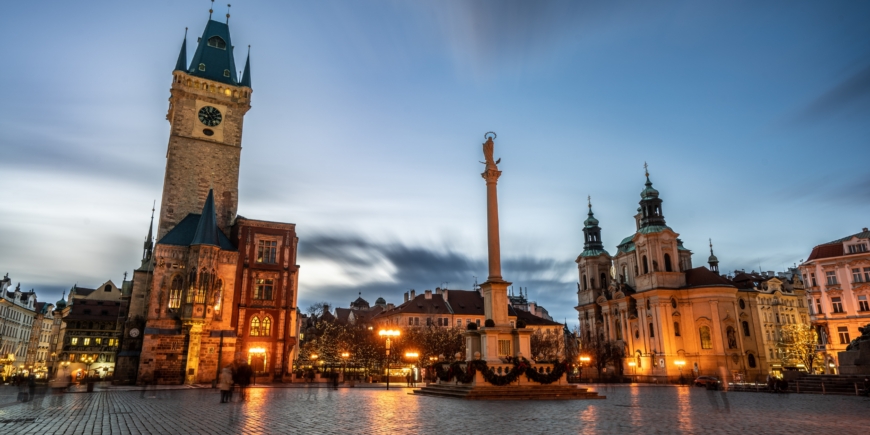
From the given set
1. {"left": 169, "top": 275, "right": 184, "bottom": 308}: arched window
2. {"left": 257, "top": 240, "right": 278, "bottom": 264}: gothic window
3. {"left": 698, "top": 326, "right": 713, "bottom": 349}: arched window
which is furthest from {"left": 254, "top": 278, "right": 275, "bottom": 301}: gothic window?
{"left": 698, "top": 326, "right": 713, "bottom": 349}: arched window

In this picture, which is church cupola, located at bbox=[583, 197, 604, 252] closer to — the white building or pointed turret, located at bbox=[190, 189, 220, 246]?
pointed turret, located at bbox=[190, 189, 220, 246]

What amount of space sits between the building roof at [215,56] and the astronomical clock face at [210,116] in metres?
3.40

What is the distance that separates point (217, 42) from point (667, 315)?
63321mm

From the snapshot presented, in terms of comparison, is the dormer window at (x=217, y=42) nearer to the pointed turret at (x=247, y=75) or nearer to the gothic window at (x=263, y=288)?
the pointed turret at (x=247, y=75)

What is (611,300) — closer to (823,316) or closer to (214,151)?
(823,316)

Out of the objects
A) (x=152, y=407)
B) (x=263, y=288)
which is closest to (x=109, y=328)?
(x=263, y=288)

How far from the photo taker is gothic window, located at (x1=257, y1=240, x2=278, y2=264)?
48.9 meters

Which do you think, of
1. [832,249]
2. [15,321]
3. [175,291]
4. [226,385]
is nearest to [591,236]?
[832,249]

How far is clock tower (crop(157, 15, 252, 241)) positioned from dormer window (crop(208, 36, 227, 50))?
0.12 m

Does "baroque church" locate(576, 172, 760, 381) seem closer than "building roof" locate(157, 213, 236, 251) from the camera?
No

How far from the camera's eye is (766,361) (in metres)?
70.1

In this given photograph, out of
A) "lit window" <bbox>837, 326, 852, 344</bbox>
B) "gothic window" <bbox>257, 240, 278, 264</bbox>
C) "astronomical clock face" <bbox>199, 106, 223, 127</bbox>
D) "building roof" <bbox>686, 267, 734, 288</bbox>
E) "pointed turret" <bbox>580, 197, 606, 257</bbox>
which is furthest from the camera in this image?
"pointed turret" <bbox>580, 197, 606, 257</bbox>

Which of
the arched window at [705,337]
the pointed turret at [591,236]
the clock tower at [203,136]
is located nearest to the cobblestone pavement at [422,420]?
the clock tower at [203,136]

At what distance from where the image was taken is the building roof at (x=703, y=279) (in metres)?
70.9
